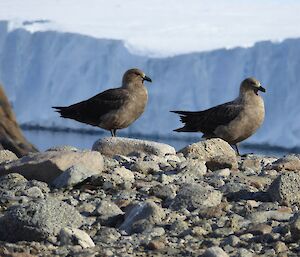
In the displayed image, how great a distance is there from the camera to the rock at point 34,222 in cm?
480

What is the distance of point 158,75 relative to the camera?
34.9 metres

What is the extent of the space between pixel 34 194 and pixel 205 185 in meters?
0.95

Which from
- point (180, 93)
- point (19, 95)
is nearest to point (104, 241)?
point (180, 93)

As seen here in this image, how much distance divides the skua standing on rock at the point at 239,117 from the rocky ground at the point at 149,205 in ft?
5.14

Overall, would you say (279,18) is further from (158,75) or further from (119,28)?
(158,75)

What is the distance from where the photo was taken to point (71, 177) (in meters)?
5.82

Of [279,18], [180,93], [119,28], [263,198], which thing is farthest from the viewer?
[279,18]

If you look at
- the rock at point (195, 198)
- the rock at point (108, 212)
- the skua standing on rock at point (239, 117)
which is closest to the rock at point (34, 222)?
the rock at point (108, 212)

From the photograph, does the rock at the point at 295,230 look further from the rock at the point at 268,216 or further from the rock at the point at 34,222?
the rock at the point at 34,222

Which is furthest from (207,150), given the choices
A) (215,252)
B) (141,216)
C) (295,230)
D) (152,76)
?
(152,76)

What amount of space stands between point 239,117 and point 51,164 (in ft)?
9.73

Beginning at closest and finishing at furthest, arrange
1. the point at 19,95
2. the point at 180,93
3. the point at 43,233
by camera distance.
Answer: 1. the point at 43,233
2. the point at 180,93
3. the point at 19,95

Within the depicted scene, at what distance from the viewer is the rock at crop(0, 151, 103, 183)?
19.7ft

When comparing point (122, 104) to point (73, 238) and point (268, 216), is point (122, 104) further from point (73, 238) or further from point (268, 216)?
point (73, 238)
